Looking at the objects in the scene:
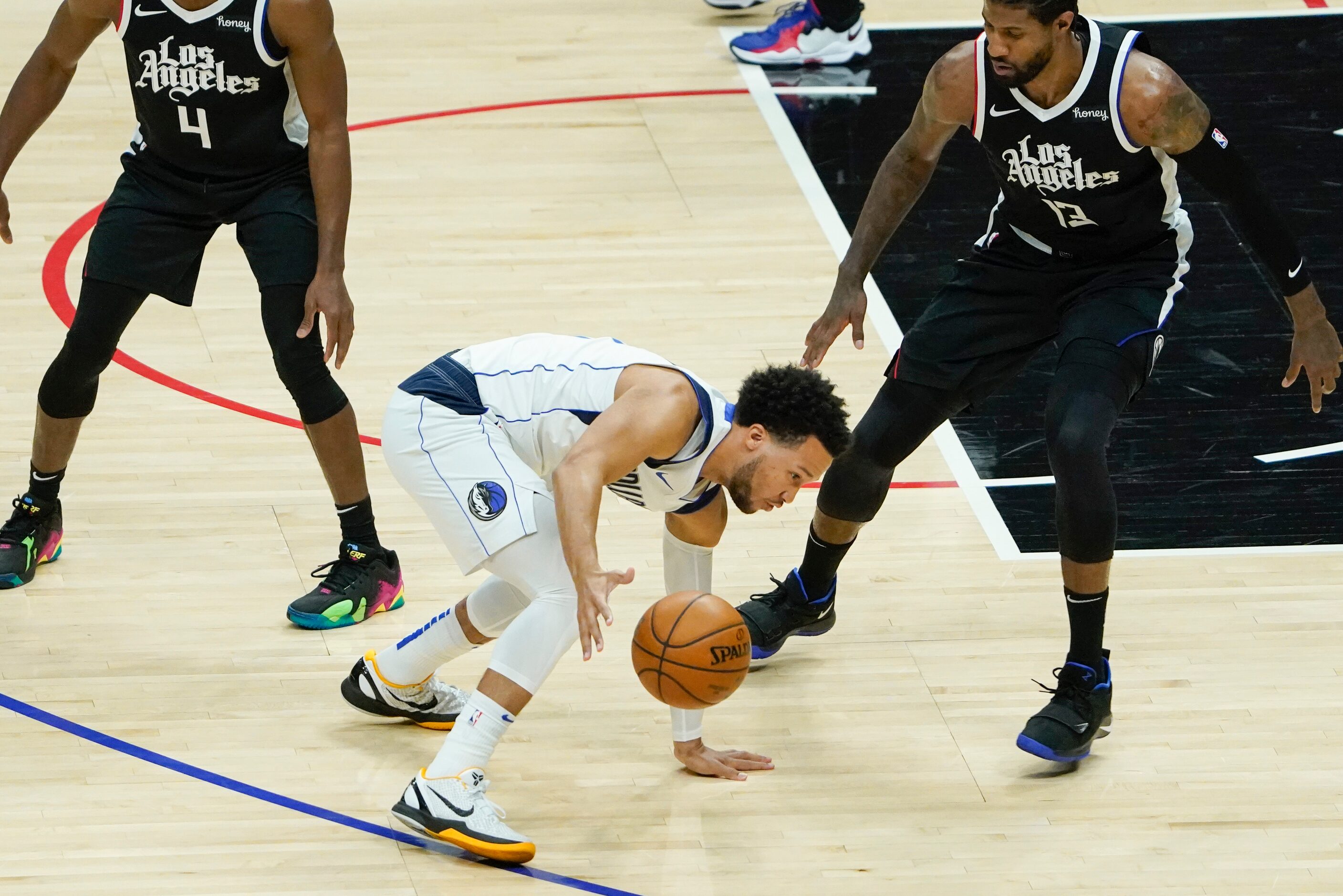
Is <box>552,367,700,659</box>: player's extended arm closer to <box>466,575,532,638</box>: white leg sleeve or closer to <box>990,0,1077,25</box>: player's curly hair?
<box>466,575,532,638</box>: white leg sleeve

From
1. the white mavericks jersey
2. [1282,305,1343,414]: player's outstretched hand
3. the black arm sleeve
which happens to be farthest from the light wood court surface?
the black arm sleeve

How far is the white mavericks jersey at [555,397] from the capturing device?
465 cm

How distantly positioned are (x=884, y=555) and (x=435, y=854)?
2.19 m

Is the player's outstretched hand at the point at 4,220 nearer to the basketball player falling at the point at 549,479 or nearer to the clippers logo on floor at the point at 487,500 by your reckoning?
the basketball player falling at the point at 549,479

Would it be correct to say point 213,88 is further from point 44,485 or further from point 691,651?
point 691,651

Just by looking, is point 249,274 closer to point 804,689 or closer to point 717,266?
point 717,266

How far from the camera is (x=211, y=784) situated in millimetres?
4918

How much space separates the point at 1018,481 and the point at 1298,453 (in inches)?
42.8

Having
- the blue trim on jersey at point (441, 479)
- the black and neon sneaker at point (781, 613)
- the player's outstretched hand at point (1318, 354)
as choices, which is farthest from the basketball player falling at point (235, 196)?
the player's outstretched hand at point (1318, 354)

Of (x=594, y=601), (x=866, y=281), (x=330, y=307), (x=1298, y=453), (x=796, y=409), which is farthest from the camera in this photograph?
(x=866, y=281)

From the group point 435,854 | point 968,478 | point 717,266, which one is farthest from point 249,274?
point 435,854

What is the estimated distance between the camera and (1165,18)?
1140 centimetres

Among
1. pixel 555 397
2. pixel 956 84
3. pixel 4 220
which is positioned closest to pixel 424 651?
pixel 555 397

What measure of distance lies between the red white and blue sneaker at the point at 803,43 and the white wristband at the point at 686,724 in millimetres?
6539
